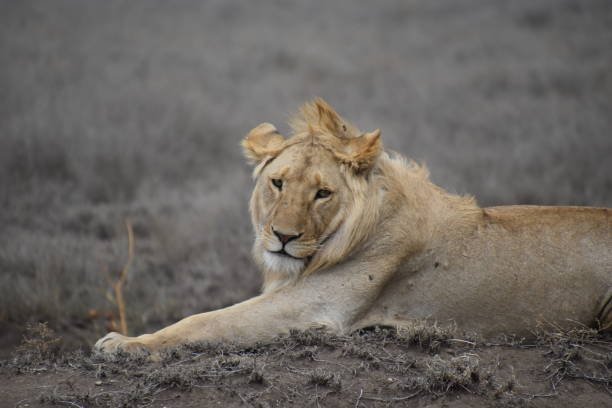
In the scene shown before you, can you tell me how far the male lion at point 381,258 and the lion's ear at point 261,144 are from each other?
7cm

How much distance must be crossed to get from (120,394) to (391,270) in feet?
5.55

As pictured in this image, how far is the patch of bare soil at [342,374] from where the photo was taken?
133 inches

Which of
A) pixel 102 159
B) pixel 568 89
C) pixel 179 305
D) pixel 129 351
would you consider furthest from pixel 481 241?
pixel 568 89

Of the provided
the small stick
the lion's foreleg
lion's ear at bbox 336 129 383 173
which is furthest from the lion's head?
the small stick

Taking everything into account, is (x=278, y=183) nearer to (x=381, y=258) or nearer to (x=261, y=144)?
(x=261, y=144)

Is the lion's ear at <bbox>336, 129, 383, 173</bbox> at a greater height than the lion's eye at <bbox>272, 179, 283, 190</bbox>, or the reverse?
the lion's ear at <bbox>336, 129, 383, 173</bbox>

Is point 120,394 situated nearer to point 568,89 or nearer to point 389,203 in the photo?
point 389,203

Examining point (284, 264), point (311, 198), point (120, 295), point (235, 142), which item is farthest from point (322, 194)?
point (235, 142)

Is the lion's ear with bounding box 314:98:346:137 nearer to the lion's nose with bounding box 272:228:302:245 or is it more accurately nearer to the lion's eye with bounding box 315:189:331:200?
the lion's eye with bounding box 315:189:331:200

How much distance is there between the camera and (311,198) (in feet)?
13.1

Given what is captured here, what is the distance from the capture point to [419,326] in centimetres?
392

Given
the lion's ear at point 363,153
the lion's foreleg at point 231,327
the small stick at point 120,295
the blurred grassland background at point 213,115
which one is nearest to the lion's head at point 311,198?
the lion's ear at point 363,153

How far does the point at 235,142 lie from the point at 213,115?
0.97m

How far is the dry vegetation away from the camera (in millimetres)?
3701
